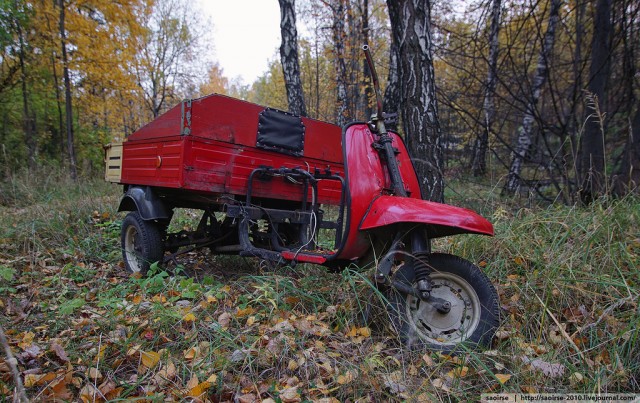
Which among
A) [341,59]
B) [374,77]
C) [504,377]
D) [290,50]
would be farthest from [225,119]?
[341,59]

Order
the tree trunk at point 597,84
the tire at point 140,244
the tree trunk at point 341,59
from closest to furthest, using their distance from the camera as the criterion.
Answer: the tire at point 140,244 → the tree trunk at point 597,84 → the tree trunk at point 341,59

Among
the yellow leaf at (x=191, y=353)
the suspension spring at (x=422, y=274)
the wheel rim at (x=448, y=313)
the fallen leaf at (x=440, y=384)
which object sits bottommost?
the yellow leaf at (x=191, y=353)

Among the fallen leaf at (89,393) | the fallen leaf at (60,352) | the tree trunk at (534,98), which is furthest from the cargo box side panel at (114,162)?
the tree trunk at (534,98)

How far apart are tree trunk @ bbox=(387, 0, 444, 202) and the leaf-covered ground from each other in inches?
45.0

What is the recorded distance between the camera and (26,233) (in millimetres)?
4504

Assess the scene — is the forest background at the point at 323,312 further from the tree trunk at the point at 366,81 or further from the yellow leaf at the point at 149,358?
the tree trunk at the point at 366,81

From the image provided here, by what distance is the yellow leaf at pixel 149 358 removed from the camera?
6.38 feet

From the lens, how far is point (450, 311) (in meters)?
2.16

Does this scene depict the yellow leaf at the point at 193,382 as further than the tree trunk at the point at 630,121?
No

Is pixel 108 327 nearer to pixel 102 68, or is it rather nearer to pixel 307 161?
pixel 307 161

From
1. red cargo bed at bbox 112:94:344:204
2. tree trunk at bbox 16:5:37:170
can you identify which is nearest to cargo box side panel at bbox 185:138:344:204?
red cargo bed at bbox 112:94:344:204

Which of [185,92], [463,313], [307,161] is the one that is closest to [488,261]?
[463,313]

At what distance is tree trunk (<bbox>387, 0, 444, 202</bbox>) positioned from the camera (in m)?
4.02

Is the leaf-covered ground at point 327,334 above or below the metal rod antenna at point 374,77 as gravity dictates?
below
